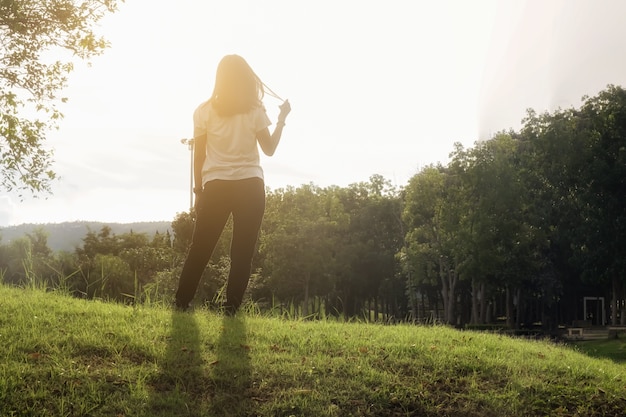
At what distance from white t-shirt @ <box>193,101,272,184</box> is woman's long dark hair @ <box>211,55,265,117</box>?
0.09 metres

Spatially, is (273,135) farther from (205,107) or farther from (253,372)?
(253,372)

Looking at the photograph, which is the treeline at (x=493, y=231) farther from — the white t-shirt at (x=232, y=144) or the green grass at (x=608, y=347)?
the white t-shirt at (x=232, y=144)

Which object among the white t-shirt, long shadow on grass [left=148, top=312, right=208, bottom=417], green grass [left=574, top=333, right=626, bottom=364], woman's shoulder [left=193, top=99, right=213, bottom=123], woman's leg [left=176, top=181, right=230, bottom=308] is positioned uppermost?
woman's shoulder [left=193, top=99, right=213, bottom=123]

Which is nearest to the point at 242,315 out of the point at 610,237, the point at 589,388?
the point at 589,388

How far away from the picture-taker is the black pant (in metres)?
6.84

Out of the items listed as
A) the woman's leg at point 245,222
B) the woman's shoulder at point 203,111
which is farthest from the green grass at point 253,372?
the woman's shoulder at point 203,111

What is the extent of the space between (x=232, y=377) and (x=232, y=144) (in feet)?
8.53

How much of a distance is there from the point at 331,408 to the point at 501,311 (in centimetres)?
6389

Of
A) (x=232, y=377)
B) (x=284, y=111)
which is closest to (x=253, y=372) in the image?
(x=232, y=377)

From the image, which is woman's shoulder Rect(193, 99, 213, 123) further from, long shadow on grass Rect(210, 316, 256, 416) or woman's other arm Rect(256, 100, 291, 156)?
long shadow on grass Rect(210, 316, 256, 416)

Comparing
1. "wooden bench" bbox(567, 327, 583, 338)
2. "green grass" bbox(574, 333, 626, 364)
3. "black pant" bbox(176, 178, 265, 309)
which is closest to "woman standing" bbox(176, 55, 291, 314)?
"black pant" bbox(176, 178, 265, 309)

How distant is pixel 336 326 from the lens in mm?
7812

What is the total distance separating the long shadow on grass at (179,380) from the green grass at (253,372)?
0.4 inches

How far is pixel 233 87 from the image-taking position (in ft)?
22.9
